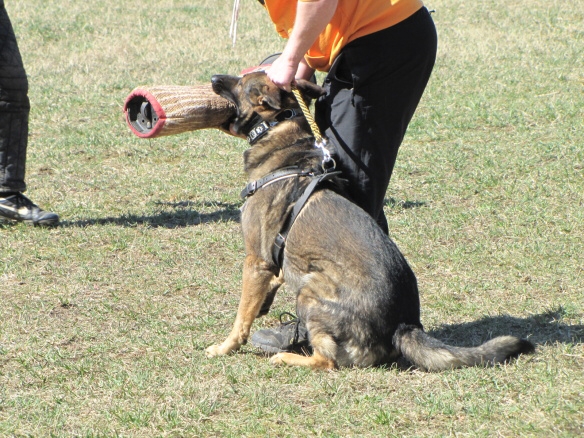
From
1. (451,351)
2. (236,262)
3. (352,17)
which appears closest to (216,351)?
(451,351)

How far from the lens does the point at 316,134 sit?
A: 3945mm

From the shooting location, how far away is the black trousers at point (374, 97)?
3916 mm

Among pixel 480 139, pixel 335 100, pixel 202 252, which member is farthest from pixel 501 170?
pixel 335 100

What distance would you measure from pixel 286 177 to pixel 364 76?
64 cm

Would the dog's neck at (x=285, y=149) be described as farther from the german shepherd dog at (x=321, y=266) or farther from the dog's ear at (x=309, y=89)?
the dog's ear at (x=309, y=89)

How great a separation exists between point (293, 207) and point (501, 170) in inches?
145

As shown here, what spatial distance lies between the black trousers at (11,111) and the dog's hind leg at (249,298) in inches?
113

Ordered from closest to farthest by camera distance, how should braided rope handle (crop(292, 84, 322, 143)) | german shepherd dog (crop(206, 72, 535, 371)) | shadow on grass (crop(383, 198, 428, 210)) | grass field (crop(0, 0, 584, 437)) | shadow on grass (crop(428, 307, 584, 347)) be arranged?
1. grass field (crop(0, 0, 584, 437))
2. german shepherd dog (crop(206, 72, 535, 371))
3. braided rope handle (crop(292, 84, 322, 143))
4. shadow on grass (crop(428, 307, 584, 347))
5. shadow on grass (crop(383, 198, 428, 210))

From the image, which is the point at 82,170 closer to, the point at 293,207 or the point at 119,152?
the point at 119,152

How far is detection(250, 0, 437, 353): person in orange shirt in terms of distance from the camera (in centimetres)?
388

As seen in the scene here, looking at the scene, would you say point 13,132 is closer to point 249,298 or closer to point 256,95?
point 256,95

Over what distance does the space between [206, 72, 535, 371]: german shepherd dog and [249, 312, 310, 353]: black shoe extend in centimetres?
16

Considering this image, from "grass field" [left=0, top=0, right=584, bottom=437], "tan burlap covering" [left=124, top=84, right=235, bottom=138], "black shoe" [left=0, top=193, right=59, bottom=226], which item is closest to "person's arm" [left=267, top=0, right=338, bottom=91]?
"tan burlap covering" [left=124, top=84, right=235, bottom=138]

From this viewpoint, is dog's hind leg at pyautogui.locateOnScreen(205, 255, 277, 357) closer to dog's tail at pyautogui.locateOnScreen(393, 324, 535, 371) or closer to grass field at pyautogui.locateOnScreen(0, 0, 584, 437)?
grass field at pyautogui.locateOnScreen(0, 0, 584, 437)
